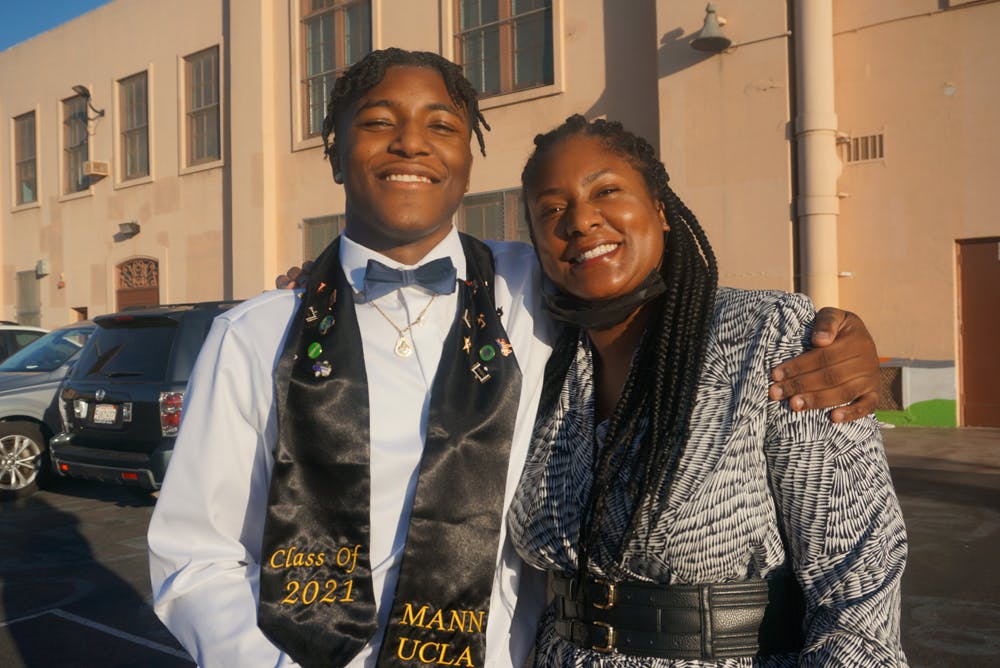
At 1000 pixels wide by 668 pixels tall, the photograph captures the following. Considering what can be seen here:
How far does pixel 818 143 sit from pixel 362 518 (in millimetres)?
10350

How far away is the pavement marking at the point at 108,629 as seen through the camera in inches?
176

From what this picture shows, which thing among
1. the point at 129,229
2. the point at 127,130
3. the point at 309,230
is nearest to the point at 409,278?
the point at 309,230

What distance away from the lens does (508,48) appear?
14.0m

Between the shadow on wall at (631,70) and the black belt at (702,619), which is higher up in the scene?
the shadow on wall at (631,70)

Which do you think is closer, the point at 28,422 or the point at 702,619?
the point at 702,619

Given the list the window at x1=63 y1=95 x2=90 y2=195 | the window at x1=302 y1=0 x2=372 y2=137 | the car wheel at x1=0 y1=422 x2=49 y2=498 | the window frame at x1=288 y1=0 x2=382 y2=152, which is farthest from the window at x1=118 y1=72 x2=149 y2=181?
the car wheel at x1=0 y1=422 x2=49 y2=498

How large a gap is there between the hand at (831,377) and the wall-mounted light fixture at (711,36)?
34.2 feet

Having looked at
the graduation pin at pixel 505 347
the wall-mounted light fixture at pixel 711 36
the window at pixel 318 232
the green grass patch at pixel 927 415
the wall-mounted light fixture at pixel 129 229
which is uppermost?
the wall-mounted light fixture at pixel 711 36

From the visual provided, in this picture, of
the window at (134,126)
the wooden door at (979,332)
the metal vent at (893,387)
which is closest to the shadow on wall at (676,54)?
the wooden door at (979,332)

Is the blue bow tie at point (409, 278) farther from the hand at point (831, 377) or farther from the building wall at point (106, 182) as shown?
the building wall at point (106, 182)

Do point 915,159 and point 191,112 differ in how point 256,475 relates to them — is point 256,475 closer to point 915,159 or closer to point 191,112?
point 915,159

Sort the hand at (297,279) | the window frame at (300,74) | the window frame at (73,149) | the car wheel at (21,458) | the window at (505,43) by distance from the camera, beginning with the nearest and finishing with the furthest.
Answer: the hand at (297,279)
the car wheel at (21,458)
the window at (505,43)
the window frame at (300,74)
the window frame at (73,149)

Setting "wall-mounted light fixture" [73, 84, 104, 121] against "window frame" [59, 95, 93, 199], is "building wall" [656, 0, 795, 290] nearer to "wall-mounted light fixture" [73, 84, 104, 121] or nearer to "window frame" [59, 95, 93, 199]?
"wall-mounted light fixture" [73, 84, 104, 121]

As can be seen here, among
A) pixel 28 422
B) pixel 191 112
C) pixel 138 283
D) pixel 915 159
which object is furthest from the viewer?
pixel 138 283
